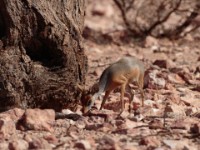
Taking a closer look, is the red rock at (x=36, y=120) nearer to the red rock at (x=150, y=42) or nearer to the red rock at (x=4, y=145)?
the red rock at (x=4, y=145)

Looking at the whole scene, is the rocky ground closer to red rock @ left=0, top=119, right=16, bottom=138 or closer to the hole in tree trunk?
red rock @ left=0, top=119, right=16, bottom=138

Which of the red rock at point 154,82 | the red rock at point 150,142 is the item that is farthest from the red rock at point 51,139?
the red rock at point 154,82

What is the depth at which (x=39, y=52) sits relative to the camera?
583 cm

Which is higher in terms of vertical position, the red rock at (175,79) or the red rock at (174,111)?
the red rock at (175,79)

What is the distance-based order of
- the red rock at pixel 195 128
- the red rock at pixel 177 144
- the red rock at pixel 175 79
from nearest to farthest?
the red rock at pixel 177 144, the red rock at pixel 195 128, the red rock at pixel 175 79

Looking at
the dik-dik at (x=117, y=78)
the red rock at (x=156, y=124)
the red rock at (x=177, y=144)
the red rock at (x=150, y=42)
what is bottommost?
Answer: the red rock at (x=177, y=144)

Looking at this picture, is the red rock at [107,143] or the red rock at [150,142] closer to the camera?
the red rock at [107,143]

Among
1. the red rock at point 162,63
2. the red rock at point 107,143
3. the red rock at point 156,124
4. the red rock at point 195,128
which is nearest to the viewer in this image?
the red rock at point 107,143

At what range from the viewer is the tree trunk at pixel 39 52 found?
18.5ft

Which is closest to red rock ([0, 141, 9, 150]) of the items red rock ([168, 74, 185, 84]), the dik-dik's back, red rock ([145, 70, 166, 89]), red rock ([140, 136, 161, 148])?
red rock ([140, 136, 161, 148])

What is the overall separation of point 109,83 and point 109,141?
1171 millimetres

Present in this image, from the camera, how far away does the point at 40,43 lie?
5723 mm

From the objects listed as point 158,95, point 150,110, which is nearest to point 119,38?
point 158,95

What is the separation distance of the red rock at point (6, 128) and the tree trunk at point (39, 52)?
1.71 feet
